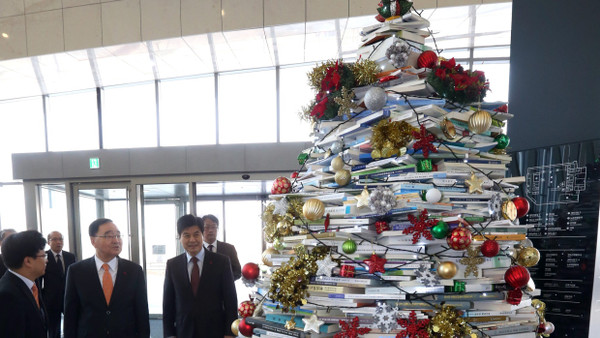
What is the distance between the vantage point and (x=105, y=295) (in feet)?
8.30

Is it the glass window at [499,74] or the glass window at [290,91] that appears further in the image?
the glass window at [290,91]

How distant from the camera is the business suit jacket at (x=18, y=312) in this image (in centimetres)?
191

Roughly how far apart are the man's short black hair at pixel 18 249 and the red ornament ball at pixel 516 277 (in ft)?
7.85

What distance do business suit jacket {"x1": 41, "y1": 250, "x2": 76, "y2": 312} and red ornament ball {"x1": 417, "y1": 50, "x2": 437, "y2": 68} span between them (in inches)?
170

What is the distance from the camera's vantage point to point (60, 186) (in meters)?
6.95

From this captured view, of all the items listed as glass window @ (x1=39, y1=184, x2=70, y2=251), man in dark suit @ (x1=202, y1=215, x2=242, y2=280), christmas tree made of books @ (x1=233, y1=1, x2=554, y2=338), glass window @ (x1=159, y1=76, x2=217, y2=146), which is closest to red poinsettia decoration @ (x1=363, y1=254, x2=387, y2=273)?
christmas tree made of books @ (x1=233, y1=1, x2=554, y2=338)

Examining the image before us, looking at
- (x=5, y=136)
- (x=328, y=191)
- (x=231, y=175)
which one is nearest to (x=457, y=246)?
(x=328, y=191)

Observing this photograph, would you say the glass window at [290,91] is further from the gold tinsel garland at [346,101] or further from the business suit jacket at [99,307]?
the gold tinsel garland at [346,101]

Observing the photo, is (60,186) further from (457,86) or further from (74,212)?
(457,86)

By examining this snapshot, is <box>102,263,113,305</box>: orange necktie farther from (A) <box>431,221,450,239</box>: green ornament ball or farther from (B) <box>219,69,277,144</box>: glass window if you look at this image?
(B) <box>219,69,277,144</box>: glass window

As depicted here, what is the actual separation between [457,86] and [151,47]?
17.4ft

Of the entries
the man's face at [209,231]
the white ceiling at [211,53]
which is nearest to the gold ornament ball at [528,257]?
the man's face at [209,231]

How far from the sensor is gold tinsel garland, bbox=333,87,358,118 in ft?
5.41

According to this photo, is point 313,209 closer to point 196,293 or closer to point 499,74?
point 196,293
